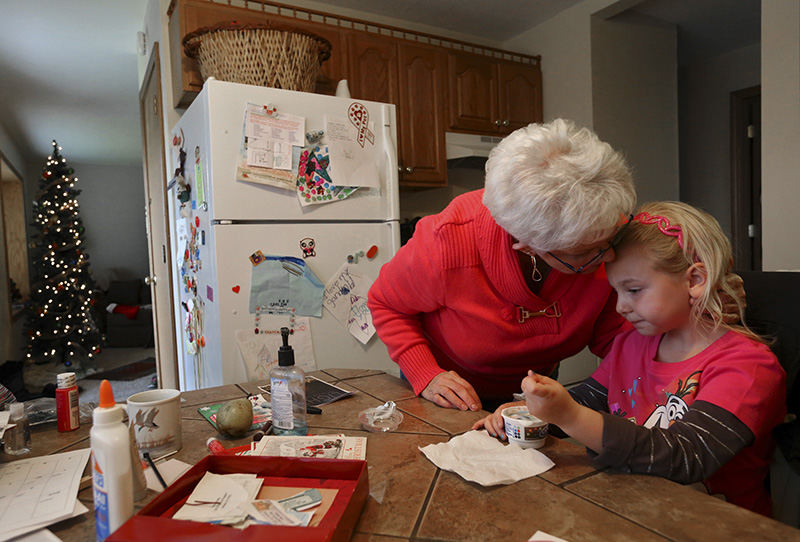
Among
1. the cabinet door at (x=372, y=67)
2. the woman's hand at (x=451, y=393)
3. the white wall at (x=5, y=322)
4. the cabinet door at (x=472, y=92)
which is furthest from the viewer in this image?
the white wall at (x=5, y=322)

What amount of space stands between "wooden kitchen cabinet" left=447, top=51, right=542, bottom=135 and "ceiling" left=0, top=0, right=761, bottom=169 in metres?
0.34

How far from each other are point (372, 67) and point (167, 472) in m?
2.52

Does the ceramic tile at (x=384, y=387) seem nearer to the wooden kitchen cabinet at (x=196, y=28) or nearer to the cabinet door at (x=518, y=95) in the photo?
the wooden kitchen cabinet at (x=196, y=28)

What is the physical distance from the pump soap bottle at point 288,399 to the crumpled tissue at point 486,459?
235 millimetres

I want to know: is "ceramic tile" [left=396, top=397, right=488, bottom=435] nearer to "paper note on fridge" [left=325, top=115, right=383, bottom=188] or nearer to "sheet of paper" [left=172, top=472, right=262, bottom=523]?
"sheet of paper" [left=172, top=472, right=262, bottom=523]

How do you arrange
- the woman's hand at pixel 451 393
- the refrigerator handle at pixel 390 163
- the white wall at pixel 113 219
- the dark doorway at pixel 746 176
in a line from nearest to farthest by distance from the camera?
the woman's hand at pixel 451 393, the refrigerator handle at pixel 390 163, the dark doorway at pixel 746 176, the white wall at pixel 113 219

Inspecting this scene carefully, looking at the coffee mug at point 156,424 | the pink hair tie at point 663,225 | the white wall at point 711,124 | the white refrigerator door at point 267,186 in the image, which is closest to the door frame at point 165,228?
the white refrigerator door at point 267,186

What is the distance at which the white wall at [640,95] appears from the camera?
3.20m

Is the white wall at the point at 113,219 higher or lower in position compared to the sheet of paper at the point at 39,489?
higher

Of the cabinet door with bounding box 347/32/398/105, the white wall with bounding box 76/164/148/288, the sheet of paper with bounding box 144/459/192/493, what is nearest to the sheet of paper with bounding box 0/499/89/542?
the sheet of paper with bounding box 144/459/192/493

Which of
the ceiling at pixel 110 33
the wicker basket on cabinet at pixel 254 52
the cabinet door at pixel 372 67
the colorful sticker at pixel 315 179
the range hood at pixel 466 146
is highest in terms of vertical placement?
the ceiling at pixel 110 33

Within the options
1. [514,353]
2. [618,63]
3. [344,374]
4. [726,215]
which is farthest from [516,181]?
[726,215]

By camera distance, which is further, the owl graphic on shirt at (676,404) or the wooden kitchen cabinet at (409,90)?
the wooden kitchen cabinet at (409,90)

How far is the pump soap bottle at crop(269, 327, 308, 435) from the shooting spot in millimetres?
905
